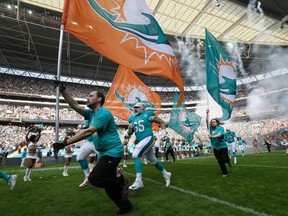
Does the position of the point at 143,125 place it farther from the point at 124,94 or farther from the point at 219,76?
the point at 124,94

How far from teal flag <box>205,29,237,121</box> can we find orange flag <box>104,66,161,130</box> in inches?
127

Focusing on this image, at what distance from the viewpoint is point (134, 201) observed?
3.85 meters

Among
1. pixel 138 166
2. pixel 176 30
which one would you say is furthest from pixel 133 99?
pixel 176 30

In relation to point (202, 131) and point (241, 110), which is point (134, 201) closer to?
point (202, 131)

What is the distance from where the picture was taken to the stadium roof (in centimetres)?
2416

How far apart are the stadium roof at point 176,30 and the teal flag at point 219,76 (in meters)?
17.3

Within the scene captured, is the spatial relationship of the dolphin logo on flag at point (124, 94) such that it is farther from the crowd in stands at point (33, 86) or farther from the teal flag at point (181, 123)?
the crowd in stands at point (33, 86)

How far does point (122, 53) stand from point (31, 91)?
141 ft

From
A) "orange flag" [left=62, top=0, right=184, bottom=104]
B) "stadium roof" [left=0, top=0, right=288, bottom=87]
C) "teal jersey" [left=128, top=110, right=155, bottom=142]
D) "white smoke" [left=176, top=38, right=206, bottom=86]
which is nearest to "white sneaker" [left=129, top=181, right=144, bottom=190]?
"teal jersey" [left=128, top=110, right=155, bottom=142]

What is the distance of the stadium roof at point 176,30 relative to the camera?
79.3ft

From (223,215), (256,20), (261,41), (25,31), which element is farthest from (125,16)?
(261,41)

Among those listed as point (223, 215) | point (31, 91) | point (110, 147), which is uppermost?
point (31, 91)

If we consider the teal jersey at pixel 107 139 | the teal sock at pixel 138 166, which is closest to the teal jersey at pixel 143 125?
the teal sock at pixel 138 166

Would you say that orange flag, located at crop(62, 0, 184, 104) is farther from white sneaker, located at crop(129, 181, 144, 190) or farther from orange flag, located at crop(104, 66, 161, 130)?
orange flag, located at crop(104, 66, 161, 130)
